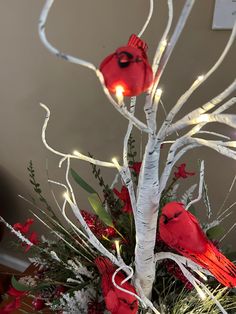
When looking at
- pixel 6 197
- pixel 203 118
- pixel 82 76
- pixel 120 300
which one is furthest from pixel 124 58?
pixel 6 197

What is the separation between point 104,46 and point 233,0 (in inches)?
11.9

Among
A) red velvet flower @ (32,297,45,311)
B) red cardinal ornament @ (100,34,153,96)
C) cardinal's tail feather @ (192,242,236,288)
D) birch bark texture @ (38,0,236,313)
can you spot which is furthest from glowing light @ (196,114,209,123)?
red velvet flower @ (32,297,45,311)

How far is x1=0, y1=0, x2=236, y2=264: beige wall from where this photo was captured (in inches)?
32.8

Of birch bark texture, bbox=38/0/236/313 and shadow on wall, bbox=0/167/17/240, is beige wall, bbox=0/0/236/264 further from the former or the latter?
birch bark texture, bbox=38/0/236/313

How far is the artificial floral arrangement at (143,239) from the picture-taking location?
0.45 metres

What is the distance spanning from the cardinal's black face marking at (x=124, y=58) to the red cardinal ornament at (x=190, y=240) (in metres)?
0.26

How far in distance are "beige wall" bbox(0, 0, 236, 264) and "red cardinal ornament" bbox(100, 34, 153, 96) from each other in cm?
46

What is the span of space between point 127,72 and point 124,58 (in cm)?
2

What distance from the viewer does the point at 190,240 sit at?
58 centimetres

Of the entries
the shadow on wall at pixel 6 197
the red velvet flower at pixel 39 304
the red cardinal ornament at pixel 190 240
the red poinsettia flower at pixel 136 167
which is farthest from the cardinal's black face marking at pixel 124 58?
the shadow on wall at pixel 6 197

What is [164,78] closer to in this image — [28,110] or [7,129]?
[28,110]

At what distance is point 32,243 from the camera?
79 centimetres

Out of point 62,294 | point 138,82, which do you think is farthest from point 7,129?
point 138,82

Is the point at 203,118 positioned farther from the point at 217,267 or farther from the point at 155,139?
the point at 217,267
